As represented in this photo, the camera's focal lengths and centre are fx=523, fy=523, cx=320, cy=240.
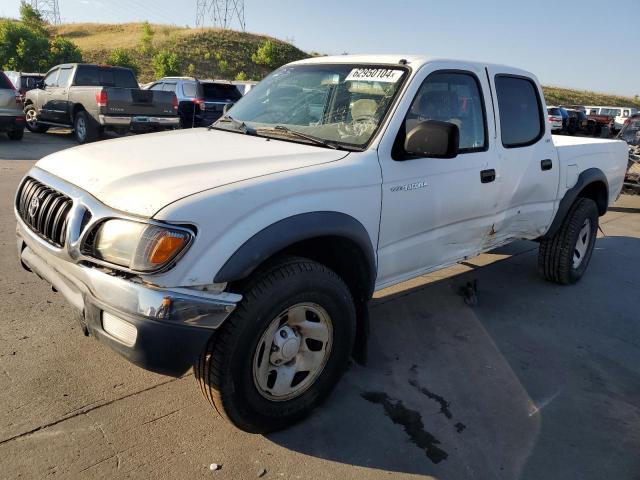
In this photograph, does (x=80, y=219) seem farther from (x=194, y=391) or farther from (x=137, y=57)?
(x=137, y=57)

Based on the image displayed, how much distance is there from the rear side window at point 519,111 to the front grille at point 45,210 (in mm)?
2988

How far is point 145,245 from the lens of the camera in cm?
212

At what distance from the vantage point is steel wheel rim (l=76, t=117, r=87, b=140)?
12609 millimetres

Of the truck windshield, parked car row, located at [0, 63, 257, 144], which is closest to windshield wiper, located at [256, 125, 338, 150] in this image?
the truck windshield

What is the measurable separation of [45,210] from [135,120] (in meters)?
10.2

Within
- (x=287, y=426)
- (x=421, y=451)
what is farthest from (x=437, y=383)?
(x=287, y=426)

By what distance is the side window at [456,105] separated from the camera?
10.7 feet

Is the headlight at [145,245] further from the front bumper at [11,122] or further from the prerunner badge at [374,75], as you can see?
the front bumper at [11,122]

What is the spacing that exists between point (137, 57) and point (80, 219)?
55.0 m

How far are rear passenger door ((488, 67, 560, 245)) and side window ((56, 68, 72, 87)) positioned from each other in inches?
487

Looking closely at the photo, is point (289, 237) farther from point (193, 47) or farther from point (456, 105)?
point (193, 47)

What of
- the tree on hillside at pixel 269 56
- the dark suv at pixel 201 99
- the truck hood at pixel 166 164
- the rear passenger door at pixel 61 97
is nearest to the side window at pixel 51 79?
the rear passenger door at pixel 61 97

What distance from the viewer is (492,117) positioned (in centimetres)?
377

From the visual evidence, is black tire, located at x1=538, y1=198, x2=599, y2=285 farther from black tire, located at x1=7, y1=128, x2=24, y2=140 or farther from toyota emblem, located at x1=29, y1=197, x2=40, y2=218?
black tire, located at x1=7, y1=128, x2=24, y2=140
